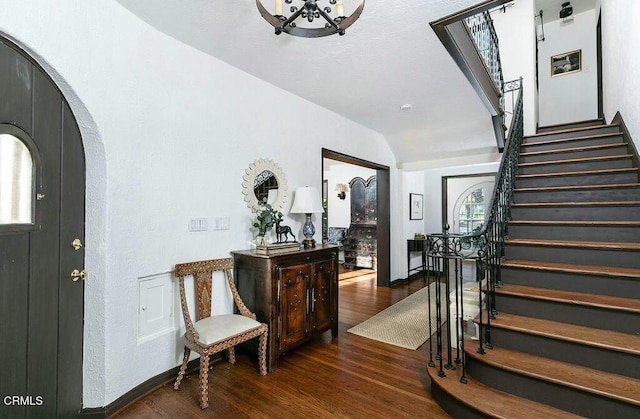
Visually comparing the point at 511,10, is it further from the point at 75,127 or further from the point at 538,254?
the point at 75,127

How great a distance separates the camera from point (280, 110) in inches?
131

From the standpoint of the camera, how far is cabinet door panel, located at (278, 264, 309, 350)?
105 inches

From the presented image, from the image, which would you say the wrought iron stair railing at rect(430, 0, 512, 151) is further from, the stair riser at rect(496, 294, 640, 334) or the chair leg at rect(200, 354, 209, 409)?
the chair leg at rect(200, 354, 209, 409)

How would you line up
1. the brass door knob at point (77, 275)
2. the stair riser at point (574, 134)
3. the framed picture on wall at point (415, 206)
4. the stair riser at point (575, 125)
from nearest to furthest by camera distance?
1. the brass door knob at point (77, 275)
2. the stair riser at point (574, 134)
3. the stair riser at point (575, 125)
4. the framed picture on wall at point (415, 206)

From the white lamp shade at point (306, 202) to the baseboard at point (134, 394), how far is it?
5.46 ft

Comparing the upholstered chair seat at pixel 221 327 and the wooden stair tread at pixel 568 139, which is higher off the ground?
the wooden stair tread at pixel 568 139

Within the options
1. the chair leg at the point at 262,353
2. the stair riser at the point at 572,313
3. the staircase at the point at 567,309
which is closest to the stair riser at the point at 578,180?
the staircase at the point at 567,309

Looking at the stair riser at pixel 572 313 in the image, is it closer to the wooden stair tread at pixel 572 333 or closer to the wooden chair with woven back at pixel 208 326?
the wooden stair tread at pixel 572 333

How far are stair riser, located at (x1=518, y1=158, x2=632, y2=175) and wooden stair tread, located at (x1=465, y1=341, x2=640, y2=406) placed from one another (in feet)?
8.78

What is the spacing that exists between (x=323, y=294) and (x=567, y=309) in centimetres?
202

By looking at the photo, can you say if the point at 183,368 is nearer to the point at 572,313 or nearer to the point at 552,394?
the point at 552,394

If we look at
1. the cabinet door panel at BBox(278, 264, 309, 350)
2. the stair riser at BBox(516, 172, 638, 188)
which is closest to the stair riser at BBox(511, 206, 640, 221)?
the stair riser at BBox(516, 172, 638, 188)

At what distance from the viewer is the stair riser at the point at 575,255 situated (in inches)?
94.6

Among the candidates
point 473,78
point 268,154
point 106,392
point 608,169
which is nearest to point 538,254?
point 608,169
